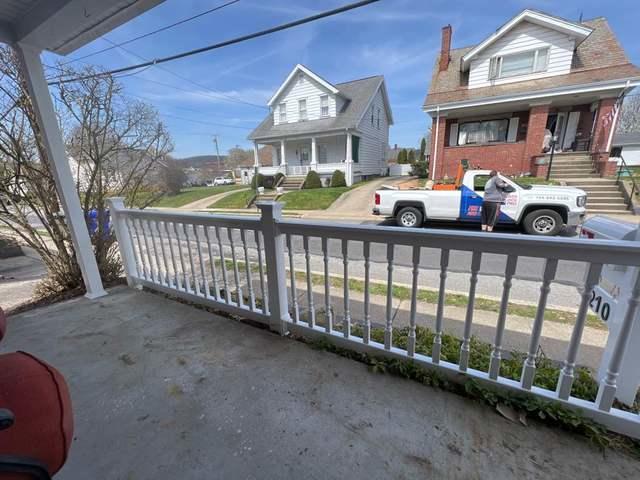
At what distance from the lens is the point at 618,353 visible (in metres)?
1.28

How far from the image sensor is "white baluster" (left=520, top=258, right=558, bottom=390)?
134 cm

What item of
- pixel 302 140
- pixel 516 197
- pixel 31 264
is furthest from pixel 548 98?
pixel 31 264

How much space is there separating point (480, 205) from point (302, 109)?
40.3 ft

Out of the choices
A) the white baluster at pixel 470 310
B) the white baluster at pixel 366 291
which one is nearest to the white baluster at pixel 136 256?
the white baluster at pixel 366 291

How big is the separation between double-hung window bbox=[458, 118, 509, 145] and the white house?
4.92m

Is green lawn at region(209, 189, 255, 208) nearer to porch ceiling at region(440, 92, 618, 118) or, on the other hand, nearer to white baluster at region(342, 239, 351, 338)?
porch ceiling at region(440, 92, 618, 118)

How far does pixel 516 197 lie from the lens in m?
6.04

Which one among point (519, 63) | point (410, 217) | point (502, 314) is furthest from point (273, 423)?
point (519, 63)

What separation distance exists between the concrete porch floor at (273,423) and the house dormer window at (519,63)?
13225 millimetres

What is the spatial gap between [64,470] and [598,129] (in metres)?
14.4

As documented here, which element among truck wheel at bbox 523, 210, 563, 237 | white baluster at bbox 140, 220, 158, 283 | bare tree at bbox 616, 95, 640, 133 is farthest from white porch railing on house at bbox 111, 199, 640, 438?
bare tree at bbox 616, 95, 640, 133

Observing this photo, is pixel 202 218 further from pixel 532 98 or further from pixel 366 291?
pixel 532 98

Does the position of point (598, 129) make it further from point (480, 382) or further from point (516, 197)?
point (480, 382)

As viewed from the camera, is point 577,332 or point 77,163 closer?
point 577,332
